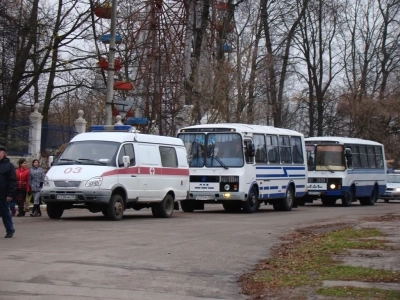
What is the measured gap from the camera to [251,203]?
2808 centimetres

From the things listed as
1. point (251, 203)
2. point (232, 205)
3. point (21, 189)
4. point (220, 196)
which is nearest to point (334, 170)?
point (232, 205)

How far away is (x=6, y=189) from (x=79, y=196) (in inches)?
181

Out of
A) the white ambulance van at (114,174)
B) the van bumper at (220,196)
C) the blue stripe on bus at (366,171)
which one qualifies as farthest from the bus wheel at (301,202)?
the white ambulance van at (114,174)

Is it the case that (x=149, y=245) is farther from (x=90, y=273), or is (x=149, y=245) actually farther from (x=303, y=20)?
(x=303, y=20)

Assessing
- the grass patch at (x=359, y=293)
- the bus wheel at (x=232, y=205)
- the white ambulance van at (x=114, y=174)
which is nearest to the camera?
the grass patch at (x=359, y=293)

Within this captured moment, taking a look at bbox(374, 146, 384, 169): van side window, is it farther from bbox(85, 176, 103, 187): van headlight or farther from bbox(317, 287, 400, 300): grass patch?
bbox(317, 287, 400, 300): grass patch

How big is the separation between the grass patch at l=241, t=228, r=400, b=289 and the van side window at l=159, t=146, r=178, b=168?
5.86m

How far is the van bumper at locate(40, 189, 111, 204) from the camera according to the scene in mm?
20438

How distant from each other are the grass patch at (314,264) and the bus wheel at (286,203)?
12154mm

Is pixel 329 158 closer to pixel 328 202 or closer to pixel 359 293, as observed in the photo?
pixel 328 202

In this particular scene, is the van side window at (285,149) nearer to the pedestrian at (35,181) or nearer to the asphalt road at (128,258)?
the asphalt road at (128,258)

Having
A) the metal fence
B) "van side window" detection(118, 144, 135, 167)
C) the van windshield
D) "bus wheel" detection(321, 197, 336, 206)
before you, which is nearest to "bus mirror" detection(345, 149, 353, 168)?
"bus wheel" detection(321, 197, 336, 206)

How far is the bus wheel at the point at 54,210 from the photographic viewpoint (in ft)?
71.8

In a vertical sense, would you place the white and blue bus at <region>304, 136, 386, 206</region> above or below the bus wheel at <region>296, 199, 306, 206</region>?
above
